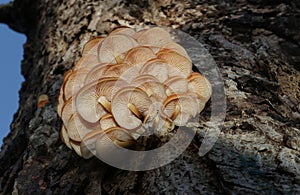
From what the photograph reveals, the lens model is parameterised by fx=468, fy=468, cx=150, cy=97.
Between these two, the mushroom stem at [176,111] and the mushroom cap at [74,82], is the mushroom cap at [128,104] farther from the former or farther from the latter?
the mushroom cap at [74,82]

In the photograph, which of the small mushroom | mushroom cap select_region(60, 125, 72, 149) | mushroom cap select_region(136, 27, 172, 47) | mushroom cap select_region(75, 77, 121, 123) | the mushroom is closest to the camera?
the mushroom

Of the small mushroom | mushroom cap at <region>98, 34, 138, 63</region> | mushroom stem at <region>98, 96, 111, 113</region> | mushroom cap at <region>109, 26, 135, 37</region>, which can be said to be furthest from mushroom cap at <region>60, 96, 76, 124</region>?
the small mushroom

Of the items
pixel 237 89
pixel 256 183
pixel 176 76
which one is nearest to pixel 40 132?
pixel 176 76

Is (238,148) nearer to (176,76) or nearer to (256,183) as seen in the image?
(256,183)

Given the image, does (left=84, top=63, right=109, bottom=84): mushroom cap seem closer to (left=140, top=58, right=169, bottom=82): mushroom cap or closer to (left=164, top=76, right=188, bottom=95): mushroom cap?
(left=140, top=58, right=169, bottom=82): mushroom cap

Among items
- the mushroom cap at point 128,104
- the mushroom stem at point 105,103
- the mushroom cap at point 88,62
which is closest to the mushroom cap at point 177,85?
the mushroom cap at point 128,104

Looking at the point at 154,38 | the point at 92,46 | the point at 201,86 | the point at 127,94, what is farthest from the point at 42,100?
the point at 201,86
